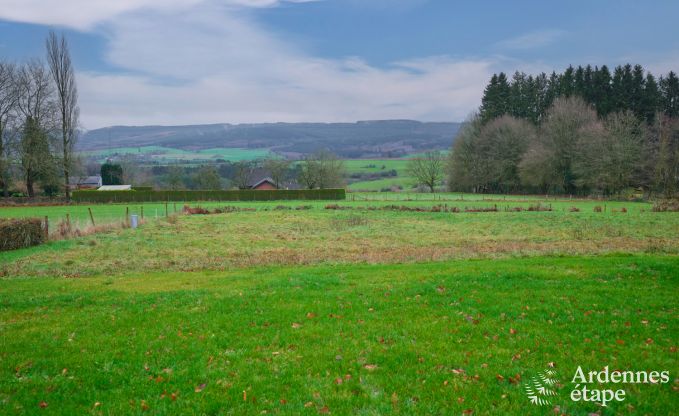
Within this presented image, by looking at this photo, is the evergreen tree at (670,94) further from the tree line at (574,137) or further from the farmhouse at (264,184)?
the farmhouse at (264,184)

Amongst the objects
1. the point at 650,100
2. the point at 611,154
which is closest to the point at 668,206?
the point at 611,154

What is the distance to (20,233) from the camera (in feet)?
78.2

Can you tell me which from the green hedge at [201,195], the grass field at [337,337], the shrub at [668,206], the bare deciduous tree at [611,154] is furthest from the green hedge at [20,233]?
the bare deciduous tree at [611,154]

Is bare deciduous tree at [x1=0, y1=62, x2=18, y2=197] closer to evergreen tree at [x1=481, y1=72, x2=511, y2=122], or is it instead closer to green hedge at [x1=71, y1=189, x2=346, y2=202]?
green hedge at [x1=71, y1=189, x2=346, y2=202]

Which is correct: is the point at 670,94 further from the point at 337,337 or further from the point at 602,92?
the point at 337,337

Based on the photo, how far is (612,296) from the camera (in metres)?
9.76

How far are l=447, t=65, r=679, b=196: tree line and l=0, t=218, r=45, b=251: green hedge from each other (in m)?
57.2

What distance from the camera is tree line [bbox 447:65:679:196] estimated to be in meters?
62.1

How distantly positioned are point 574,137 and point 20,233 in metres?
71.5

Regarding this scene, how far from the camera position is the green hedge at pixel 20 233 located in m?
23.2

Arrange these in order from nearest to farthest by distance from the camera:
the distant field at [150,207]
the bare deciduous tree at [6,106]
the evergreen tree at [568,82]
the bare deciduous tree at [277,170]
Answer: the distant field at [150,207]
the bare deciduous tree at [6,106]
the evergreen tree at [568,82]
the bare deciduous tree at [277,170]

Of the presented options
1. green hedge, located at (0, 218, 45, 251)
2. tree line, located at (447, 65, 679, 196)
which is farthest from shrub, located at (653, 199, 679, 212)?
green hedge, located at (0, 218, 45, 251)

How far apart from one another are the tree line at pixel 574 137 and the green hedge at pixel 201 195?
1229 inches

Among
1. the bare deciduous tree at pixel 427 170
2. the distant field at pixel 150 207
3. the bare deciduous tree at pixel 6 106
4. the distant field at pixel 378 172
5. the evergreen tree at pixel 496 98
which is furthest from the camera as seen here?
the distant field at pixel 378 172
